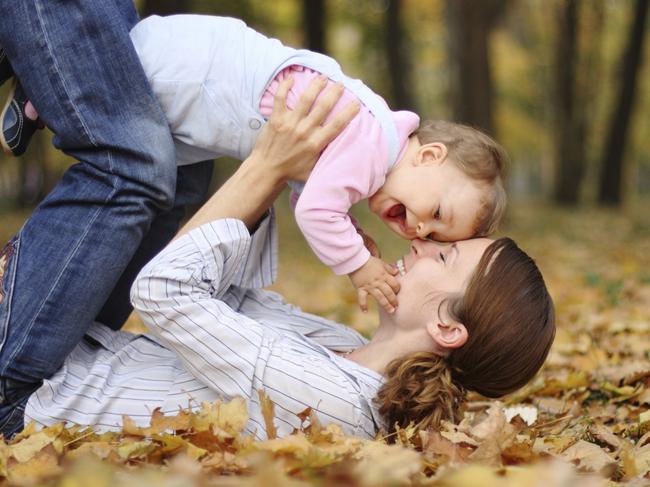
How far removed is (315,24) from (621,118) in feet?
23.0

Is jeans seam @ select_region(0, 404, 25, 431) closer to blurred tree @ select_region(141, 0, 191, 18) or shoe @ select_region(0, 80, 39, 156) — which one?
shoe @ select_region(0, 80, 39, 156)

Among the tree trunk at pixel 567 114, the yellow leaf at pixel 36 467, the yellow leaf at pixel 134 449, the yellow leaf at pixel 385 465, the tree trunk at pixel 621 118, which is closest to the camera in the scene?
the yellow leaf at pixel 385 465

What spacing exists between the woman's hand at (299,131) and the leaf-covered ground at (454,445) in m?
0.85

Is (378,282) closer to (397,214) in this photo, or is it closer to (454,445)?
(397,214)

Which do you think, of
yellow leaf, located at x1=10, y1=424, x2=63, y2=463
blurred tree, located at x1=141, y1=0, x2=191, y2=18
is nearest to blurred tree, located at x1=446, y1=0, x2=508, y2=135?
blurred tree, located at x1=141, y1=0, x2=191, y2=18

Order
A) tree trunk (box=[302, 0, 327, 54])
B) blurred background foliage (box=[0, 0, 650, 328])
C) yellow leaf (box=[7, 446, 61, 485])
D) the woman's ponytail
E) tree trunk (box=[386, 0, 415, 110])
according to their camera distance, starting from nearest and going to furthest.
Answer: yellow leaf (box=[7, 446, 61, 485]), the woman's ponytail, blurred background foliage (box=[0, 0, 650, 328]), tree trunk (box=[302, 0, 327, 54]), tree trunk (box=[386, 0, 415, 110])

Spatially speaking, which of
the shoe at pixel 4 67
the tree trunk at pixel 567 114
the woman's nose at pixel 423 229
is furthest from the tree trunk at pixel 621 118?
the shoe at pixel 4 67

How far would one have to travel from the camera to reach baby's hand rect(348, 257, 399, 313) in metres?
2.72

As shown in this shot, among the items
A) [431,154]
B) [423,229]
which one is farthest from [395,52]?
[423,229]

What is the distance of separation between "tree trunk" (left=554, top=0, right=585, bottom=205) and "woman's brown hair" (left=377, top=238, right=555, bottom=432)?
18.0 m

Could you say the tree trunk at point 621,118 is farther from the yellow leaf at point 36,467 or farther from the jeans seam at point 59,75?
the yellow leaf at point 36,467

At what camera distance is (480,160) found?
2.83 metres

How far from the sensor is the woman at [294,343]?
250cm

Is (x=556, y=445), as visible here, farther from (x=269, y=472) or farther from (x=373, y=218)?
(x=373, y=218)
